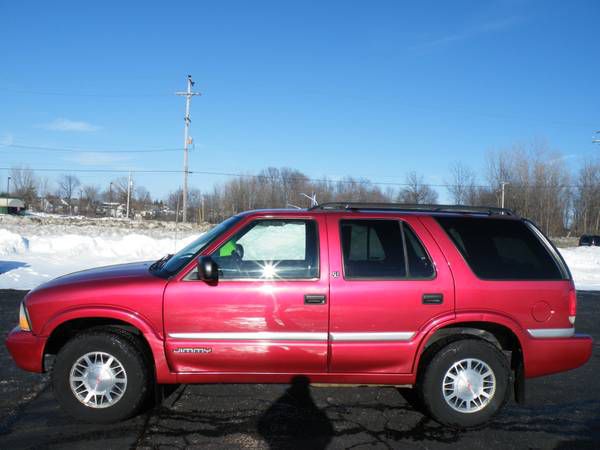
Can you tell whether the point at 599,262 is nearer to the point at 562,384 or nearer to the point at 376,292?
the point at 562,384

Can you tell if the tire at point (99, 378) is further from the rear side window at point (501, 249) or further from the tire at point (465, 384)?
the rear side window at point (501, 249)

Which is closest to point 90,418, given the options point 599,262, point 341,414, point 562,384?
point 341,414

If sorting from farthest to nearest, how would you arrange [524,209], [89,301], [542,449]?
[524,209], [89,301], [542,449]

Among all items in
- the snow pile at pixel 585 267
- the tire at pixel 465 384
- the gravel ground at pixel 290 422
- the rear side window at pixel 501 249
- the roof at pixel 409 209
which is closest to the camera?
the gravel ground at pixel 290 422

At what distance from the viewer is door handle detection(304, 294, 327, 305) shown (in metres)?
3.79

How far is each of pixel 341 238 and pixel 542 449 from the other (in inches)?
89.6

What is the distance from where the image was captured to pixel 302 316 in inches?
149

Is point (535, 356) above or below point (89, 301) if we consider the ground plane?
below

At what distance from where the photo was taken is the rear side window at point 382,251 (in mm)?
3939

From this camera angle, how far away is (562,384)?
5.04 metres

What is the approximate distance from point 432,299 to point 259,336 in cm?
149

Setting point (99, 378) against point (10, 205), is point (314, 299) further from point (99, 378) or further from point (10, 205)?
point (10, 205)

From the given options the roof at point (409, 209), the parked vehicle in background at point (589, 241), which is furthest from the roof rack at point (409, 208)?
the parked vehicle in background at point (589, 241)

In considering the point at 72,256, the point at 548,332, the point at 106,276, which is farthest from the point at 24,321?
the point at 72,256
